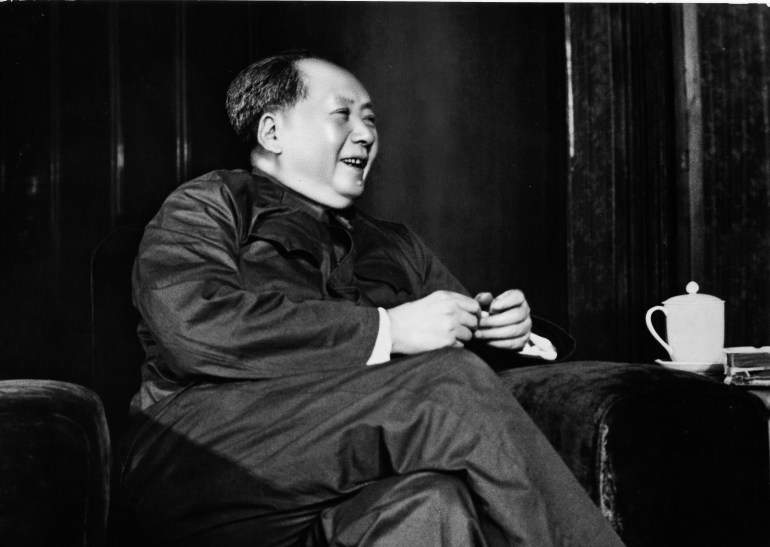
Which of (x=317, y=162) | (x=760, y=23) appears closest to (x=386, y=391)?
(x=317, y=162)

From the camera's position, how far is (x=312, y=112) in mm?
1527

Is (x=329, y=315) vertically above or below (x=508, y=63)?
below

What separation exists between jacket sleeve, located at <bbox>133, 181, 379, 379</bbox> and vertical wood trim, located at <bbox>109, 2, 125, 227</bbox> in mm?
467

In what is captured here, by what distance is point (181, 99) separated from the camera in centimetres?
179

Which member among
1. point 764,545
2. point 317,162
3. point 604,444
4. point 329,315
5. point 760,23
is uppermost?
point 760,23

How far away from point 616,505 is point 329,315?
0.48 m

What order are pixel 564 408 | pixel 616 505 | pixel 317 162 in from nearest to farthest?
1. pixel 616 505
2. pixel 564 408
3. pixel 317 162

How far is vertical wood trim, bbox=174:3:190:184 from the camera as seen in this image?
1776 millimetres

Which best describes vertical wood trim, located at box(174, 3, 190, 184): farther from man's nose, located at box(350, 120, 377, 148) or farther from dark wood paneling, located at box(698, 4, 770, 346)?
dark wood paneling, located at box(698, 4, 770, 346)

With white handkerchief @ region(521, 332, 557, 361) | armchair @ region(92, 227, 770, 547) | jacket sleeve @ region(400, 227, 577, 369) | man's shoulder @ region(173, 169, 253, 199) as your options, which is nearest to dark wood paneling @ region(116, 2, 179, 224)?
man's shoulder @ region(173, 169, 253, 199)

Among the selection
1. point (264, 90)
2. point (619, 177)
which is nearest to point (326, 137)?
point (264, 90)

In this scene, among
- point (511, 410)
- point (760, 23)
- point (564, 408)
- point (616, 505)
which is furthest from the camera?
point (760, 23)

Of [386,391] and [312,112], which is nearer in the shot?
[386,391]

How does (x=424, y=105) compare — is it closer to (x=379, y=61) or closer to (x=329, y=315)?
(x=379, y=61)
